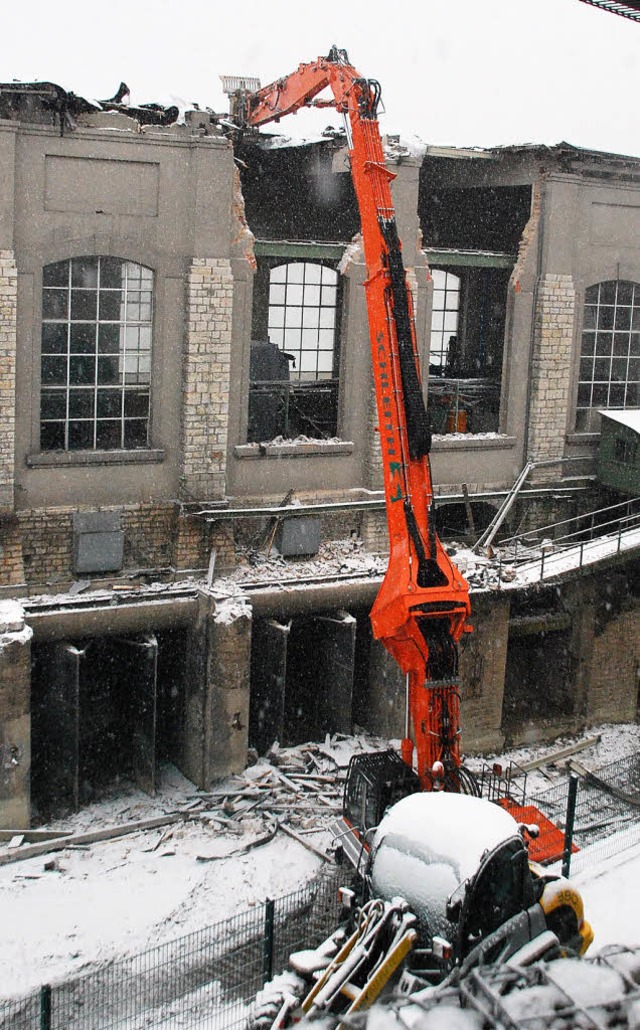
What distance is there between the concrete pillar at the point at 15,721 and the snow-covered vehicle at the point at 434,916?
23.6 feet

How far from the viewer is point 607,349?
88.7 feet

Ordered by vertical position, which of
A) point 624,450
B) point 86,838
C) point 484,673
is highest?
point 624,450

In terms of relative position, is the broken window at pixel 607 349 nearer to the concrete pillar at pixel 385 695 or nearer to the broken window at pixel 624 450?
the broken window at pixel 624 450

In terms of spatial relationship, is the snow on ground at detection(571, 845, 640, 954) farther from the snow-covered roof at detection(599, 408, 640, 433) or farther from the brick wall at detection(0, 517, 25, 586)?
the snow-covered roof at detection(599, 408, 640, 433)

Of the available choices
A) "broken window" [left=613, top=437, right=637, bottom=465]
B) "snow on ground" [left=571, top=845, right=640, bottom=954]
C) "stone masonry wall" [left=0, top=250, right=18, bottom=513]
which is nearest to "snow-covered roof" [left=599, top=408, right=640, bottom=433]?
"broken window" [left=613, top=437, right=637, bottom=465]

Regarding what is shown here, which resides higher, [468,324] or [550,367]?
[468,324]

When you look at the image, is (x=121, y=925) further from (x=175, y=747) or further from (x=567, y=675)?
(x=567, y=675)

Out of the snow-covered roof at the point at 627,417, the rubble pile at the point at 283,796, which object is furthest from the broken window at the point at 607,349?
the rubble pile at the point at 283,796

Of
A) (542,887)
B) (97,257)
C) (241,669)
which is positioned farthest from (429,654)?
(97,257)

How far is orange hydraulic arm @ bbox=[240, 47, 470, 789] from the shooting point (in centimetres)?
1612

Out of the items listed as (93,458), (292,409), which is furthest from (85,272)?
(292,409)

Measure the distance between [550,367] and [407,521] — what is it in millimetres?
10714

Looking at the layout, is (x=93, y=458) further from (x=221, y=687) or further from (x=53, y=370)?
(x=221, y=687)

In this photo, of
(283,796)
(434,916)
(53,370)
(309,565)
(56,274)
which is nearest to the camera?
(434,916)
